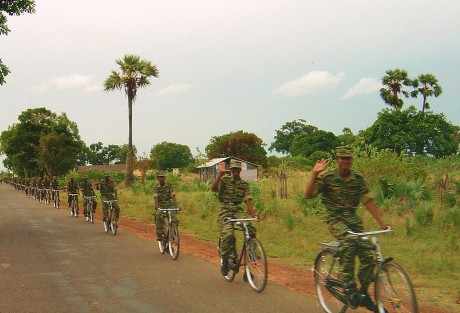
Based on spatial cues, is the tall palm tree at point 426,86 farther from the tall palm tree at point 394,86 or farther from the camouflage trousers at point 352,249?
the camouflage trousers at point 352,249

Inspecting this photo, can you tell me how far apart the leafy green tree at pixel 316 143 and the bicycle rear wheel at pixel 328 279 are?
88657mm

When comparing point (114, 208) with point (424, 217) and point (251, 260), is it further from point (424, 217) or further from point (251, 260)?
point (251, 260)

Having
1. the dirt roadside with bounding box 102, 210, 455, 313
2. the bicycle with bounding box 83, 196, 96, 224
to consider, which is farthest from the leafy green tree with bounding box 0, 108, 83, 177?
the dirt roadside with bounding box 102, 210, 455, 313

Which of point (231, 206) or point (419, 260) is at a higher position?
point (231, 206)

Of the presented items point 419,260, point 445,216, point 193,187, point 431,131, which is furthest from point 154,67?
point 419,260

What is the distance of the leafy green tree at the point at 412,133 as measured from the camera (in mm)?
50344

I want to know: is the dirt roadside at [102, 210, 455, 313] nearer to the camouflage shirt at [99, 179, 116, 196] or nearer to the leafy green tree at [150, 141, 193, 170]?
the camouflage shirt at [99, 179, 116, 196]

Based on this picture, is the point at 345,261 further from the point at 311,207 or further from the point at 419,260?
the point at 311,207

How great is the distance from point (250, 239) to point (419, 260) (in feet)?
14.2

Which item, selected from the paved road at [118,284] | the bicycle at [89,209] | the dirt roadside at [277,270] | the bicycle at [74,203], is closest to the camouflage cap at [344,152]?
the paved road at [118,284]

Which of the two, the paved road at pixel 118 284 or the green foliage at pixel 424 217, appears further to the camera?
the green foliage at pixel 424 217

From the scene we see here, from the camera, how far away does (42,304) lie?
7.36 m

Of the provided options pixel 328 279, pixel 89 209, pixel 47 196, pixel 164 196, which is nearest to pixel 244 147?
pixel 47 196

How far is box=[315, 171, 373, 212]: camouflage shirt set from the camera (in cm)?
630
